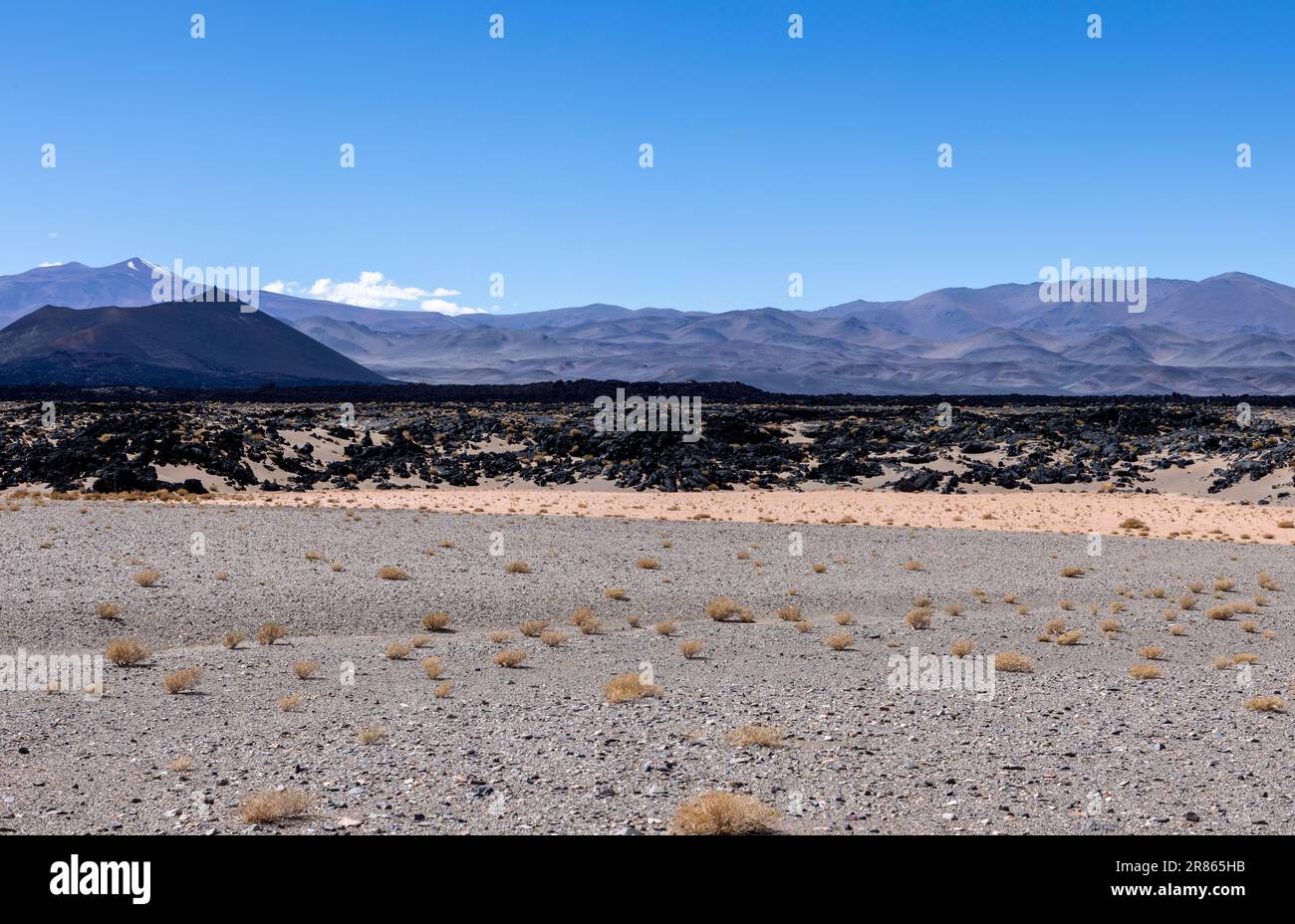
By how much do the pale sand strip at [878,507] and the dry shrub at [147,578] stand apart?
55.0 ft

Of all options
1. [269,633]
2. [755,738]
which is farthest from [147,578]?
[755,738]

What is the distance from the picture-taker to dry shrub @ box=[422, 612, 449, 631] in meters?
16.6

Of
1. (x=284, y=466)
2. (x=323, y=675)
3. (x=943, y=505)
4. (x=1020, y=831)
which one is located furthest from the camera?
(x=284, y=466)

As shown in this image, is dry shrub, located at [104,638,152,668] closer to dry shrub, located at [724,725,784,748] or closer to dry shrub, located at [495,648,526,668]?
dry shrub, located at [495,648,526,668]

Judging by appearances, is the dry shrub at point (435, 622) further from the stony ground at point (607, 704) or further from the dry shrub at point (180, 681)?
the dry shrub at point (180, 681)

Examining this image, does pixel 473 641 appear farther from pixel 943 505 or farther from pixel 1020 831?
pixel 943 505

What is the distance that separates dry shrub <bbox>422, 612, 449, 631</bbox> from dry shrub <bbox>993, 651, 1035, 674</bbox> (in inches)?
324

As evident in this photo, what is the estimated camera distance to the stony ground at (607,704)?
8258 millimetres

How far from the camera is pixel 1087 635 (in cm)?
1647

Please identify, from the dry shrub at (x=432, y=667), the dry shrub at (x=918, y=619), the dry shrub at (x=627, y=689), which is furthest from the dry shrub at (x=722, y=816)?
the dry shrub at (x=918, y=619)

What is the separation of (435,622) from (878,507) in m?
27.2

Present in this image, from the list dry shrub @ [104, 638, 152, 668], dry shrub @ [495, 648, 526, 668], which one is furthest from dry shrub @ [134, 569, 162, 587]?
dry shrub @ [495, 648, 526, 668]
